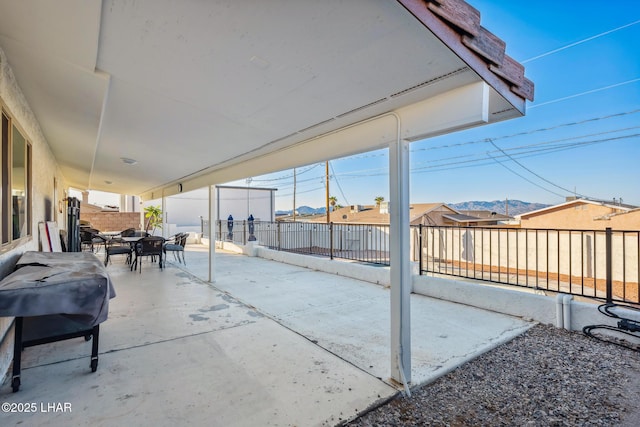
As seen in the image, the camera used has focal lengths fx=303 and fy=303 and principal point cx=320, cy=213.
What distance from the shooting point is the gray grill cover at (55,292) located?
193cm

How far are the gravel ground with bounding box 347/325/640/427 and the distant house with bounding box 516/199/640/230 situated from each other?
1402 cm

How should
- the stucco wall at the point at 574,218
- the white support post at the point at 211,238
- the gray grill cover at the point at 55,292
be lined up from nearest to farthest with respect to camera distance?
the gray grill cover at the point at 55,292 < the white support post at the point at 211,238 < the stucco wall at the point at 574,218

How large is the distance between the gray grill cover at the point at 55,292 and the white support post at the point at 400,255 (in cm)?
226

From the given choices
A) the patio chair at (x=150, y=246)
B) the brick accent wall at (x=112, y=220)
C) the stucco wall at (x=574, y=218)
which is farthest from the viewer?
the stucco wall at (x=574, y=218)

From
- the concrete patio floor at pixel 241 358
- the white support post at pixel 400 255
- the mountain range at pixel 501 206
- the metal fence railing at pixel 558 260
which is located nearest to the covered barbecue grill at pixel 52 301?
the concrete patio floor at pixel 241 358

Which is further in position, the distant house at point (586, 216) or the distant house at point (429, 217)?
the distant house at point (429, 217)

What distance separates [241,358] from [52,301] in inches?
58.6

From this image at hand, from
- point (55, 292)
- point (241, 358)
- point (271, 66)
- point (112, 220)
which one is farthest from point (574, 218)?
point (112, 220)

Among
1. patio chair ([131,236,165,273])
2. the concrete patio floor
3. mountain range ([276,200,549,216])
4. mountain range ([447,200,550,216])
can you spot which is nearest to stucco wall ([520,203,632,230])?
mountain range ([447,200,550,216])

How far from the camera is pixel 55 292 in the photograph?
208 centimetres

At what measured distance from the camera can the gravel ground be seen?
1.98m

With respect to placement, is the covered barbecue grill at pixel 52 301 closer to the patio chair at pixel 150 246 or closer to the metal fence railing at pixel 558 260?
the patio chair at pixel 150 246

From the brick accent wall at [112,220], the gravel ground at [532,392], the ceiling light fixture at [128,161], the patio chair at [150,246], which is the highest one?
the ceiling light fixture at [128,161]

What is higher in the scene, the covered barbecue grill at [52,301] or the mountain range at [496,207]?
the mountain range at [496,207]
